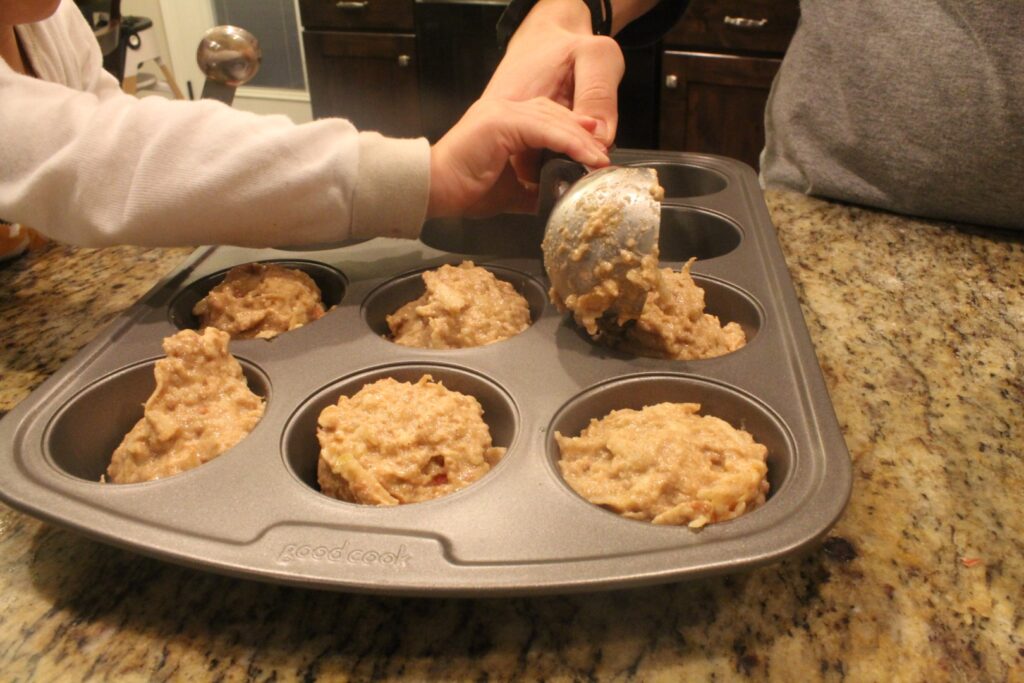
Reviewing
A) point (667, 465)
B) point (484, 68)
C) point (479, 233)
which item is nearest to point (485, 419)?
point (667, 465)

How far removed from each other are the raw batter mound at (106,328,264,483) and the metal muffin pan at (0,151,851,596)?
0.05 m

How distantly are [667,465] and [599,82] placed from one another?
874mm

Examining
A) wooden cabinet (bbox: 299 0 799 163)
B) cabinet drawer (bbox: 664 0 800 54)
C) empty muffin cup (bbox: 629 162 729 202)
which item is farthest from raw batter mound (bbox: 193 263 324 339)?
cabinet drawer (bbox: 664 0 800 54)

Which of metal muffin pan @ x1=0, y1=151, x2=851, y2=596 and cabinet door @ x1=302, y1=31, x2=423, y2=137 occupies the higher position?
metal muffin pan @ x1=0, y1=151, x2=851, y2=596

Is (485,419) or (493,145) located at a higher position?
(493,145)

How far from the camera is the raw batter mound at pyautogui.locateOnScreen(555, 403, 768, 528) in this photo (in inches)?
35.9

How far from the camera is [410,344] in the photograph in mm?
1348

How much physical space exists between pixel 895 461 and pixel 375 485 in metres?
0.69

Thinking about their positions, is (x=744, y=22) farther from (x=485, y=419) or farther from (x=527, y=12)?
(x=485, y=419)

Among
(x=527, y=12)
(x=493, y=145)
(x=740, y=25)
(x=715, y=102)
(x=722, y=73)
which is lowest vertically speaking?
(x=715, y=102)

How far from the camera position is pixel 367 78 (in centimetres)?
375

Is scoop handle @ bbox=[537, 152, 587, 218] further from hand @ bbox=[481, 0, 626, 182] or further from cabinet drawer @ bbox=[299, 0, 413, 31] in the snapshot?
cabinet drawer @ bbox=[299, 0, 413, 31]

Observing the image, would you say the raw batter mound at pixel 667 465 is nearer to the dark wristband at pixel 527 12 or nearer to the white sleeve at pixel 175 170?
the white sleeve at pixel 175 170

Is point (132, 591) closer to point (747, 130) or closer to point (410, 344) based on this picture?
point (410, 344)
